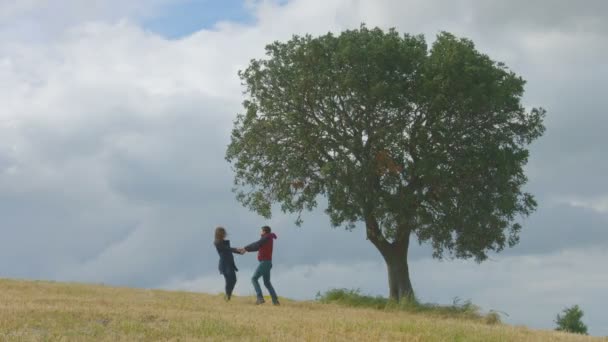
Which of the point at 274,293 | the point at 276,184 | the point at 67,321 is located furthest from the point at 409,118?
the point at 67,321

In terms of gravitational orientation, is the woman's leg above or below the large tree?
below

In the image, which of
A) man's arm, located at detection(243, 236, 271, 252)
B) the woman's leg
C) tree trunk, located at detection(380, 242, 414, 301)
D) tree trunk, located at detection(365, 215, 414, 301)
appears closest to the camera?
man's arm, located at detection(243, 236, 271, 252)

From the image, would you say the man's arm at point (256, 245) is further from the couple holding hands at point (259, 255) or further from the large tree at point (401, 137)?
the large tree at point (401, 137)

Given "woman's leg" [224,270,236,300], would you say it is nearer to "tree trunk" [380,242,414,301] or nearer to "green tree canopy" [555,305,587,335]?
"tree trunk" [380,242,414,301]

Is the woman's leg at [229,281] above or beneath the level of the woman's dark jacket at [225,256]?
beneath

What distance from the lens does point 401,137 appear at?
35.4 metres

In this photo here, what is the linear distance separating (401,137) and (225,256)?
10.0m

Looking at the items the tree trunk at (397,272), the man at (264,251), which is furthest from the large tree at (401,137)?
the man at (264,251)

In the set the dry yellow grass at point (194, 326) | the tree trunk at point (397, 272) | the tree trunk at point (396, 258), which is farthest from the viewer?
the tree trunk at point (397, 272)

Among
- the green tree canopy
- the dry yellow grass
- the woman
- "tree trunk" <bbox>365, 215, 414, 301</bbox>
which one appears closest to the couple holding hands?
the woman

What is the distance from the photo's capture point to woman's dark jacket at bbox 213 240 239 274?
30719 mm

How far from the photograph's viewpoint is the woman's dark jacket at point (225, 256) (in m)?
30.7

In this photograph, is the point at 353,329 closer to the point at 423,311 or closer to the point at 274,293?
the point at 274,293

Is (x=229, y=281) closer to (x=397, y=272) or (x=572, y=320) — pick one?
(x=397, y=272)
